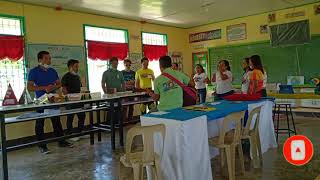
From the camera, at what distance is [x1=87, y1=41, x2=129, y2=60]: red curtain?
6356mm

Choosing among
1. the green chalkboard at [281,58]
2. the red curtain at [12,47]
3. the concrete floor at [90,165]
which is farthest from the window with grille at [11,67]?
the green chalkboard at [281,58]

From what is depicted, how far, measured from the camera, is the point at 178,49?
864 cm

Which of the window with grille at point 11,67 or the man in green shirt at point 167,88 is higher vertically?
the window with grille at point 11,67

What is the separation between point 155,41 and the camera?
797cm

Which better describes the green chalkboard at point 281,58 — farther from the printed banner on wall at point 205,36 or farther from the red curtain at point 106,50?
the red curtain at point 106,50

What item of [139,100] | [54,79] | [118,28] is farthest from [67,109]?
[118,28]

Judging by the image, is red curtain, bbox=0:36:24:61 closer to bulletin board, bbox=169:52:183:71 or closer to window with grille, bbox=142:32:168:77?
window with grille, bbox=142:32:168:77

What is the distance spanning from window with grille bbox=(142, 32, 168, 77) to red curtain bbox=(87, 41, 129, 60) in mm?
816

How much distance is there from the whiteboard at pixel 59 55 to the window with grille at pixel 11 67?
194 mm

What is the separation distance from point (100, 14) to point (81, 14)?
1.51 feet

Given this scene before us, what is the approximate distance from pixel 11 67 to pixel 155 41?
12.9ft

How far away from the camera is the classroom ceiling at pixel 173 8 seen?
553 cm

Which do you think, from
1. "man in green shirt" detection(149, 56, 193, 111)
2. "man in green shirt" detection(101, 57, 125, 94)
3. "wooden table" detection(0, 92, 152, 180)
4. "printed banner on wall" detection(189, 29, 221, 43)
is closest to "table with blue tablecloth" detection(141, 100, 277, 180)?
"man in green shirt" detection(149, 56, 193, 111)

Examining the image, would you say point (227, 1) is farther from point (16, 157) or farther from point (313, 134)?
point (16, 157)
